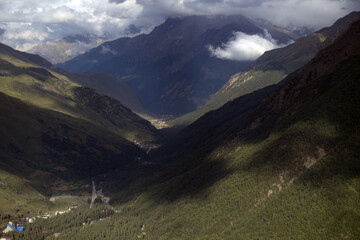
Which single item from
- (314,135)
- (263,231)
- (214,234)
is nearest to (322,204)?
Answer: (263,231)

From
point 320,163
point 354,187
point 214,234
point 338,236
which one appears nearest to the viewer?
point 338,236

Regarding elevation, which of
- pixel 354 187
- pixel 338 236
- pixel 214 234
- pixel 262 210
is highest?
pixel 354 187

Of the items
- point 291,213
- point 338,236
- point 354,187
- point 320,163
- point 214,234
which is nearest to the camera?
point 338,236

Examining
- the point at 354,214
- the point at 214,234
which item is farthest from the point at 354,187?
the point at 214,234

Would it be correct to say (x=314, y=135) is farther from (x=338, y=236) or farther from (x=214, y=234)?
(x=214, y=234)

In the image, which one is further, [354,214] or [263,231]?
[263,231]

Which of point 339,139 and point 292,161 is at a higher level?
point 339,139

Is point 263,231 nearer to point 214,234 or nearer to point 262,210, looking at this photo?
point 262,210

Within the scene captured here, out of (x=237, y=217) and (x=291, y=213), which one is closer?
(x=291, y=213)

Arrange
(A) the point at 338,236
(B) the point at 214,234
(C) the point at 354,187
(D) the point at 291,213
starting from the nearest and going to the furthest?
(A) the point at 338,236 < (C) the point at 354,187 < (D) the point at 291,213 < (B) the point at 214,234
